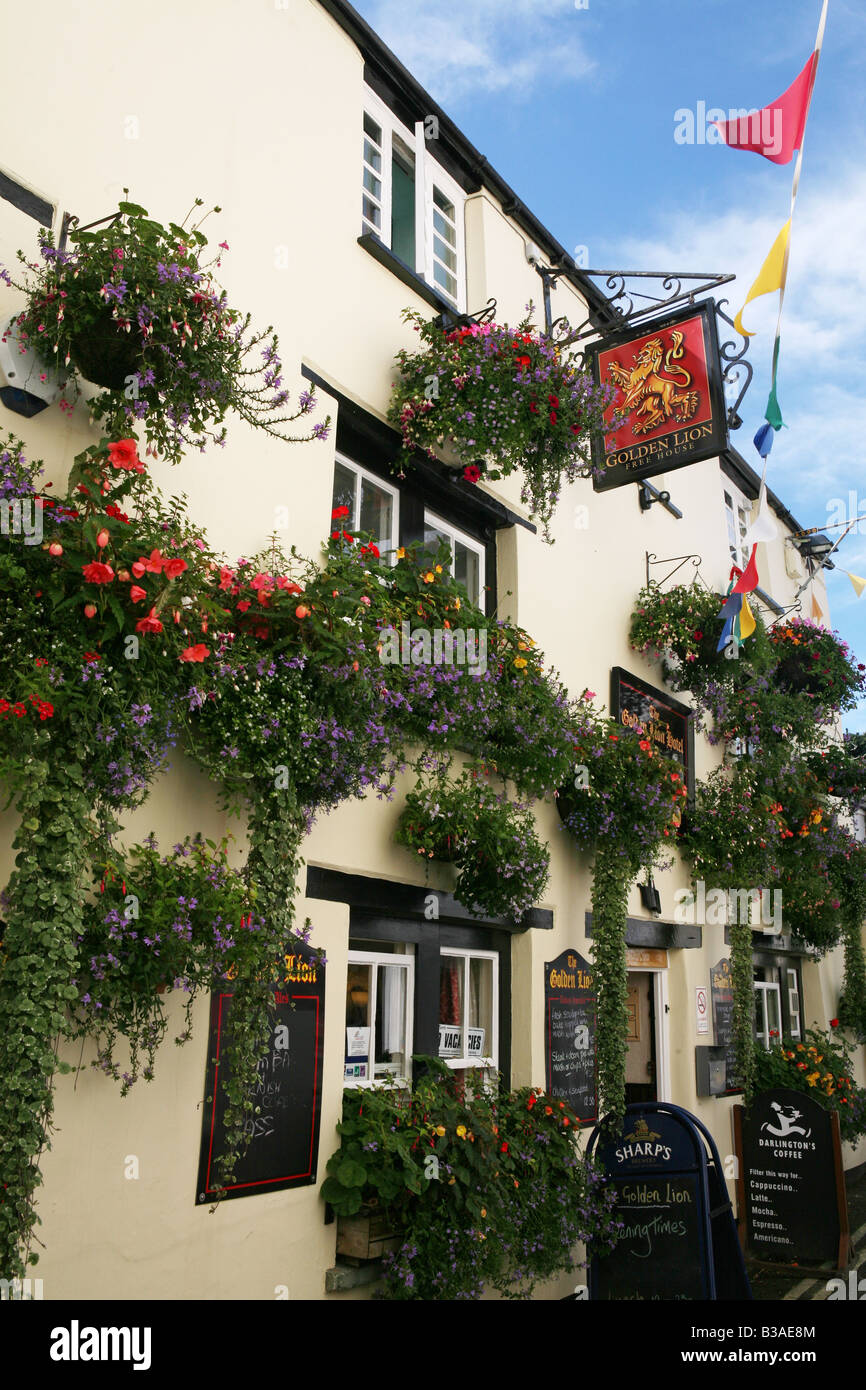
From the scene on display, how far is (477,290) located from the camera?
8.40 m

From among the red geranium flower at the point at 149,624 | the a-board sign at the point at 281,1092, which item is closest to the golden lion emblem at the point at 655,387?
the a-board sign at the point at 281,1092

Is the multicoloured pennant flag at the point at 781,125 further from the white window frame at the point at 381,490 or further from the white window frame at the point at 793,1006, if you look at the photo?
the white window frame at the point at 793,1006

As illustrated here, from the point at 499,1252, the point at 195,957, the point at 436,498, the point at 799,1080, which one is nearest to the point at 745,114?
the point at 436,498

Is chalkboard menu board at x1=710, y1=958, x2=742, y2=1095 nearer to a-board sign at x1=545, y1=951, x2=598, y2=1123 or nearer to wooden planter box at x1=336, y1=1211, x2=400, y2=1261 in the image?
a-board sign at x1=545, y1=951, x2=598, y2=1123

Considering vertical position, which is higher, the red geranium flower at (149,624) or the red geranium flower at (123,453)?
the red geranium flower at (123,453)

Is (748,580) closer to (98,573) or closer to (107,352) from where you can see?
(107,352)

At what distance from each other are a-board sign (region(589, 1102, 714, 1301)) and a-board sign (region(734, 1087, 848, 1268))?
Answer: 9.10ft

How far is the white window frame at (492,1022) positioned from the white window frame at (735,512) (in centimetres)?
769

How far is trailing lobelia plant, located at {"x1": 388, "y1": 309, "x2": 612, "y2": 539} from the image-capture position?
21.8 ft

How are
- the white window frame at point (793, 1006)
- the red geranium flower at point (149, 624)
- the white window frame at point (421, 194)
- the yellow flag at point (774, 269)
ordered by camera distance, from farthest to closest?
the white window frame at point (793, 1006) < the white window frame at point (421, 194) < the yellow flag at point (774, 269) < the red geranium flower at point (149, 624)

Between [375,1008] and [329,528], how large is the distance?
9.48ft

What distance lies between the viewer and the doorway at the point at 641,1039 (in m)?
9.71

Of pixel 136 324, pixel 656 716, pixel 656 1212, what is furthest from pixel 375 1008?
pixel 656 716
